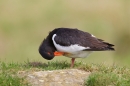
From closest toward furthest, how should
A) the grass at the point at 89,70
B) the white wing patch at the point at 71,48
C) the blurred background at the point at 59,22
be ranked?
the grass at the point at 89,70
the white wing patch at the point at 71,48
the blurred background at the point at 59,22

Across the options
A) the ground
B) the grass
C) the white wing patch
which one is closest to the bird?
the white wing patch

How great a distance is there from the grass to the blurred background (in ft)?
16.1

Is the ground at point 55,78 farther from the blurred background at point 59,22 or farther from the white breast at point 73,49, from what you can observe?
the blurred background at point 59,22

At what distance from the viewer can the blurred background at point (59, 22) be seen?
49.0 feet

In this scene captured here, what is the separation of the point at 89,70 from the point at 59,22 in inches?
267

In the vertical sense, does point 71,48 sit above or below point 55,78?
above

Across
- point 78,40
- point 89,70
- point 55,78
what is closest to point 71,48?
point 78,40

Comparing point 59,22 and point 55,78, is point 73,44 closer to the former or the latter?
point 55,78

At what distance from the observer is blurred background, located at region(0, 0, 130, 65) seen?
49.0 ft

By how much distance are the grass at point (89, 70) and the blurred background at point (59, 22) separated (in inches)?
193

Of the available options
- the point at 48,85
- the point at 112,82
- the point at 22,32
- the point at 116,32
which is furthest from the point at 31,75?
the point at 116,32

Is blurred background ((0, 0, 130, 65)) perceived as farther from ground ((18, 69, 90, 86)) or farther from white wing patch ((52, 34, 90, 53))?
ground ((18, 69, 90, 86))

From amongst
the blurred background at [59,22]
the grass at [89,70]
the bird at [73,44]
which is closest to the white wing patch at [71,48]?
the bird at [73,44]

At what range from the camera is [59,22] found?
15.9 metres
